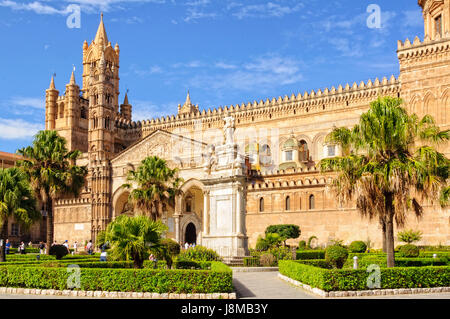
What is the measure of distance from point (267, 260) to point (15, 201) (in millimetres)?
13701

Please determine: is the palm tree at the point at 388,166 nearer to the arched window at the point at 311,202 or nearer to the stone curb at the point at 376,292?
the stone curb at the point at 376,292

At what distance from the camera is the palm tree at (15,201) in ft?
91.7

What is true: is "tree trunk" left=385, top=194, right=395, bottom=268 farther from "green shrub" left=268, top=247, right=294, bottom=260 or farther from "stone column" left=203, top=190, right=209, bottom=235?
"stone column" left=203, top=190, right=209, bottom=235

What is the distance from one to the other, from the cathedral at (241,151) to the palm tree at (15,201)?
9811 millimetres

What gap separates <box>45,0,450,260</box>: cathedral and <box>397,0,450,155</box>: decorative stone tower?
80mm

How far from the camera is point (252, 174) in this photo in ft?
167

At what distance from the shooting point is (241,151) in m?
60.1

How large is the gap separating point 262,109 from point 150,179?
84.4 ft

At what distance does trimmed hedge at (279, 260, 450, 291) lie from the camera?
14406mm

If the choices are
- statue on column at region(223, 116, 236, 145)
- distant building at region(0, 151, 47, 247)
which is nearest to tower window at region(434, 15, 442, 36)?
statue on column at region(223, 116, 236, 145)

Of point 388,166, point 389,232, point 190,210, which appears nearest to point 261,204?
point 190,210

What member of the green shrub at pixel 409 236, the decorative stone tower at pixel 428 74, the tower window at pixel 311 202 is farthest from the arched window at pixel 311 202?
the decorative stone tower at pixel 428 74
